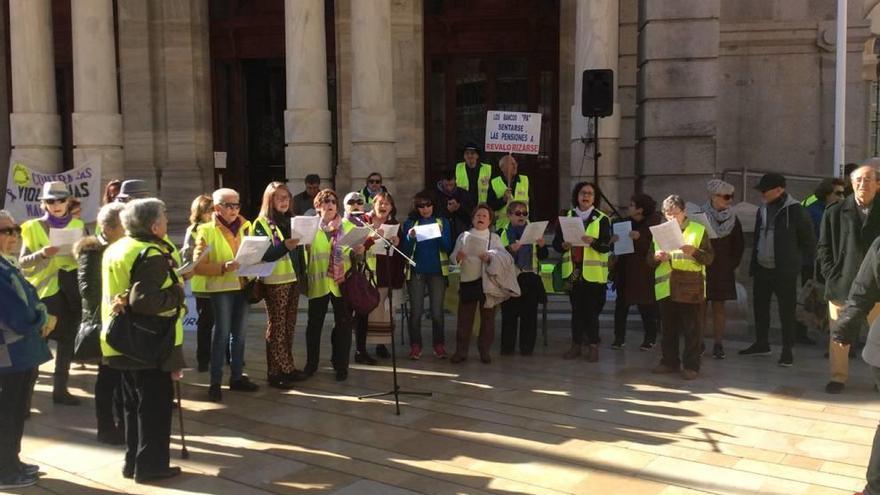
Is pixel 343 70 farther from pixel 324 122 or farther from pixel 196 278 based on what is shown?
pixel 196 278

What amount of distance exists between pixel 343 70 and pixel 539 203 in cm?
473


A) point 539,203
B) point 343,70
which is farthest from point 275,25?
point 539,203

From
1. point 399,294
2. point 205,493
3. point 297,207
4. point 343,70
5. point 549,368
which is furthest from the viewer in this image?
point 343,70

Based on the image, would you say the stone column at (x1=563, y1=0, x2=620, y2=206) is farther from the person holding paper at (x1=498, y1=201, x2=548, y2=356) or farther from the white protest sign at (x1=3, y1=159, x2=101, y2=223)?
the white protest sign at (x1=3, y1=159, x2=101, y2=223)

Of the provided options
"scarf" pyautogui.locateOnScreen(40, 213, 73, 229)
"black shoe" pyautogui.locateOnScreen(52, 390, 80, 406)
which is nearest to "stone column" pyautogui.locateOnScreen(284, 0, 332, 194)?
"scarf" pyautogui.locateOnScreen(40, 213, 73, 229)

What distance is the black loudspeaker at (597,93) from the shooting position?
10.5 m

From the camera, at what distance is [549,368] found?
843 centimetres

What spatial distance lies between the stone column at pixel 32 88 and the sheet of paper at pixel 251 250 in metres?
8.14

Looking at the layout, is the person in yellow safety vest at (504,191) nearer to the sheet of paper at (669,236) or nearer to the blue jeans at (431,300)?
the blue jeans at (431,300)

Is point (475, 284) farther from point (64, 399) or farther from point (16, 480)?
point (16, 480)

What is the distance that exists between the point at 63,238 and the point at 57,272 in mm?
340

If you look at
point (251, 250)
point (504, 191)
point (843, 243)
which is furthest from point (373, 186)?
point (843, 243)

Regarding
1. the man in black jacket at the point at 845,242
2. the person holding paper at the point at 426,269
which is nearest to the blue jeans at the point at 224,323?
the person holding paper at the point at 426,269

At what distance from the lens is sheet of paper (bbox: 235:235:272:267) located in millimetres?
6789
